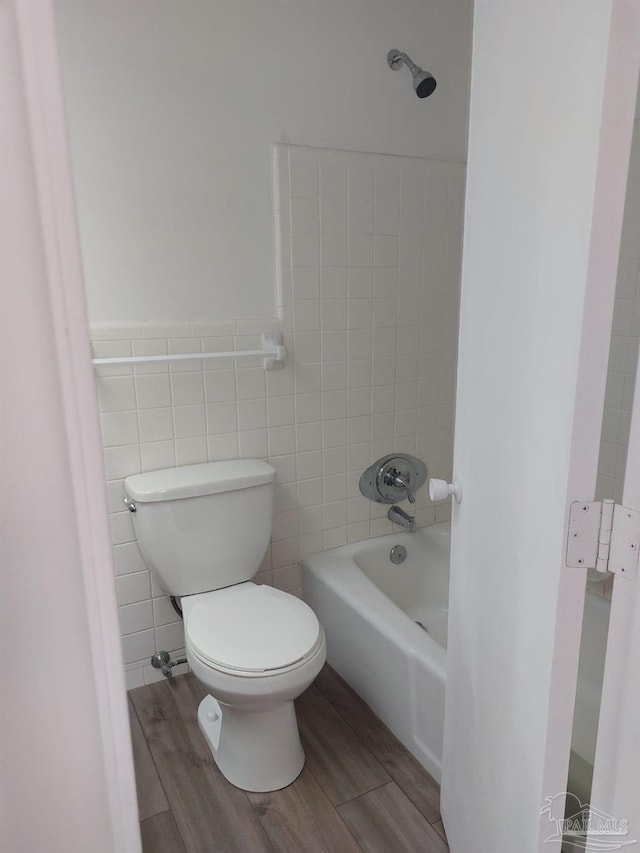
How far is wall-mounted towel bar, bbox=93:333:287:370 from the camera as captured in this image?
1.78 metres

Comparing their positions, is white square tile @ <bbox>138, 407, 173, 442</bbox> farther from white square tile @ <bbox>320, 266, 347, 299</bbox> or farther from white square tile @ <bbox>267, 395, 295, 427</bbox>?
white square tile @ <bbox>320, 266, 347, 299</bbox>

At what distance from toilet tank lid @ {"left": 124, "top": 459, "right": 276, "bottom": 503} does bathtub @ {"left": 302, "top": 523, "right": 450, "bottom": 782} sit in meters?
0.48

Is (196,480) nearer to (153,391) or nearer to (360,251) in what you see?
(153,391)

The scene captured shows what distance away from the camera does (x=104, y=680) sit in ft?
1.30

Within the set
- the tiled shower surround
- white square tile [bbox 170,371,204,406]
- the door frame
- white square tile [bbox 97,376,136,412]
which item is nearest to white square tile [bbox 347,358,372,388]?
the tiled shower surround

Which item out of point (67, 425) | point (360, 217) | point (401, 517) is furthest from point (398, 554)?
point (67, 425)

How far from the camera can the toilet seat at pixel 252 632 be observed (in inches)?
57.9

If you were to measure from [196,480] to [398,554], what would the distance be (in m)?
0.94

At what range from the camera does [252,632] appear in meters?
1.58

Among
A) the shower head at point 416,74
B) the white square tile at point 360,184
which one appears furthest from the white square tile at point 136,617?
the shower head at point 416,74

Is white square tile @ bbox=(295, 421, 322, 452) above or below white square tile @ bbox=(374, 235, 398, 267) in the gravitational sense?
below

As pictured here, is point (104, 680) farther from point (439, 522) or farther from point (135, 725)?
point (439, 522)

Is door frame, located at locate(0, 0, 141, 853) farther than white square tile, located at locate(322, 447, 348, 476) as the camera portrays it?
No

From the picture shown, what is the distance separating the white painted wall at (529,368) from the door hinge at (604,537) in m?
0.02
